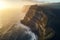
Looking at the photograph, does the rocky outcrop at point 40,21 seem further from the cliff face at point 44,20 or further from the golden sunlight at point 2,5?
the golden sunlight at point 2,5

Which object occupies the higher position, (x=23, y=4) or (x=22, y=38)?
(x=23, y=4)

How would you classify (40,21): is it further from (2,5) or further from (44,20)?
(2,5)

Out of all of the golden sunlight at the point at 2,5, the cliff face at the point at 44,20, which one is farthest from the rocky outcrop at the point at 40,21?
the golden sunlight at the point at 2,5

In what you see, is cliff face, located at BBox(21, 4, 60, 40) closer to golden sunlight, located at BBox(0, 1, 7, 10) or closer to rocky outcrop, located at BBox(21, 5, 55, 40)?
rocky outcrop, located at BBox(21, 5, 55, 40)

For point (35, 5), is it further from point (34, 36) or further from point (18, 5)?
point (34, 36)

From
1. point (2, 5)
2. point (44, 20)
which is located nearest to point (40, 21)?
point (44, 20)

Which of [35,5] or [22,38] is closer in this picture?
[22,38]

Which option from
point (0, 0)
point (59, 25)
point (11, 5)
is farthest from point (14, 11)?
point (59, 25)

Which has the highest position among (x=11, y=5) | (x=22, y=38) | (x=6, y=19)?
(x=11, y=5)
